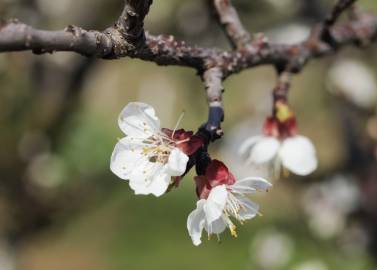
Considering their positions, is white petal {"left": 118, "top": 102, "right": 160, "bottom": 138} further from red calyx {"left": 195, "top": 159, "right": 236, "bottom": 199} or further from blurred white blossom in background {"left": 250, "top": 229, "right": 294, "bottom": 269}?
blurred white blossom in background {"left": 250, "top": 229, "right": 294, "bottom": 269}

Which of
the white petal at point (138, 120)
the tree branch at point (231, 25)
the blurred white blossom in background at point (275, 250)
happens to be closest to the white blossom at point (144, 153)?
the white petal at point (138, 120)

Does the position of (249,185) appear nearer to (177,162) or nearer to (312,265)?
(177,162)

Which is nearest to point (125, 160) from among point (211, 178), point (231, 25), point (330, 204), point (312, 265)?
point (211, 178)

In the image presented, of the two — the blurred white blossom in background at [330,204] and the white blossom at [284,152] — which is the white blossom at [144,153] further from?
the blurred white blossom in background at [330,204]

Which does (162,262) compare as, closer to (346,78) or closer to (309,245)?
(309,245)

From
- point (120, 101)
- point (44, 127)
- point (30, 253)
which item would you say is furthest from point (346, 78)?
point (120, 101)

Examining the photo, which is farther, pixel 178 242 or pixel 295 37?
pixel 178 242
